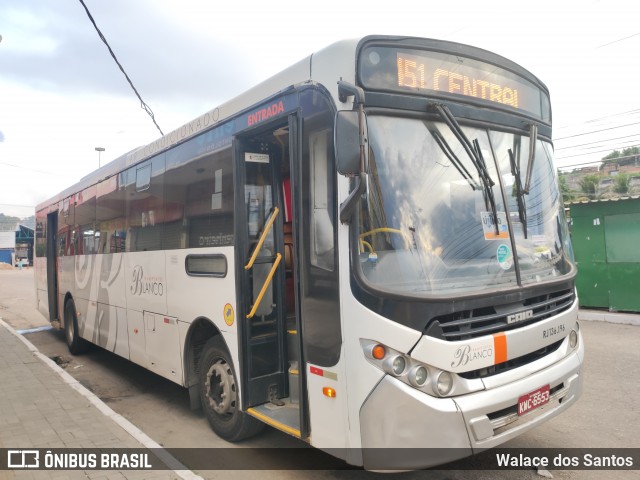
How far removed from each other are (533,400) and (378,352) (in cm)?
128

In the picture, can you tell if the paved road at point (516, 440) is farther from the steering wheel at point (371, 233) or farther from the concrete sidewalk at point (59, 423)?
the steering wheel at point (371, 233)

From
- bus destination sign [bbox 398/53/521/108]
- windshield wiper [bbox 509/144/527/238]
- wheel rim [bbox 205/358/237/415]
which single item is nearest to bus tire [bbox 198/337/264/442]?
wheel rim [bbox 205/358/237/415]

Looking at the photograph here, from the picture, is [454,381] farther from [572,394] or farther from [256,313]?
[256,313]

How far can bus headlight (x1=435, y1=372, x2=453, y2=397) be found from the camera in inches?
118

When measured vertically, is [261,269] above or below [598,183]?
below

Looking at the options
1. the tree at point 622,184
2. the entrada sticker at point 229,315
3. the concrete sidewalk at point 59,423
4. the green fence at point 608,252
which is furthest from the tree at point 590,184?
the concrete sidewalk at point 59,423

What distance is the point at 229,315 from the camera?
4.46m

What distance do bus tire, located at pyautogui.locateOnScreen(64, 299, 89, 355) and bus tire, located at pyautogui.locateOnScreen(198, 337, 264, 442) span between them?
530cm

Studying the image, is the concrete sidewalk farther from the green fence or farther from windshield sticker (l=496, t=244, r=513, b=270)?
the green fence

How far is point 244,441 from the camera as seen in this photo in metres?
4.72

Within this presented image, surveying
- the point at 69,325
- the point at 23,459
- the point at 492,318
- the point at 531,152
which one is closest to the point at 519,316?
the point at 492,318

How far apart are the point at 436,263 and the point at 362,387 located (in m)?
0.95

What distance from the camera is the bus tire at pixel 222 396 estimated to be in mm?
4539

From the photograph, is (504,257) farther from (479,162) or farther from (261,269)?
(261,269)
